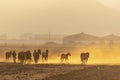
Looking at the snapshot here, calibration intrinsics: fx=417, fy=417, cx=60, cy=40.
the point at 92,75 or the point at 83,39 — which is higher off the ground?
the point at 83,39

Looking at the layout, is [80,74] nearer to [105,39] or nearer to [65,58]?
[65,58]

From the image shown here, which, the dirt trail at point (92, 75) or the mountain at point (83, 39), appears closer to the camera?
the dirt trail at point (92, 75)

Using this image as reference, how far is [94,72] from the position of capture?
1398 inches

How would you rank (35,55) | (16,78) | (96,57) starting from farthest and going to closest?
(96,57) → (35,55) → (16,78)

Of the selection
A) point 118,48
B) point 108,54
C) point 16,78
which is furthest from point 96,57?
point 16,78

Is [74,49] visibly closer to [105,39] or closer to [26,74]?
[105,39]

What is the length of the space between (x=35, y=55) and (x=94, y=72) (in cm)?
1470

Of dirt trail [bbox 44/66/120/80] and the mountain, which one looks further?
the mountain

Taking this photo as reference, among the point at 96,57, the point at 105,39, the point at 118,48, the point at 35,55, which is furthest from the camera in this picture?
the point at 105,39

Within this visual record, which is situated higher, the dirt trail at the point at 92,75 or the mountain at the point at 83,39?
the mountain at the point at 83,39

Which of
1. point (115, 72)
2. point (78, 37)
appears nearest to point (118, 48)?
point (78, 37)

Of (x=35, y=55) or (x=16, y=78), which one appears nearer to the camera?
(x=16, y=78)

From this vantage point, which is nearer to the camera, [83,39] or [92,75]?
[92,75]

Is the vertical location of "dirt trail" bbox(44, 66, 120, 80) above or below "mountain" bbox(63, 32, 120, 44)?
below
